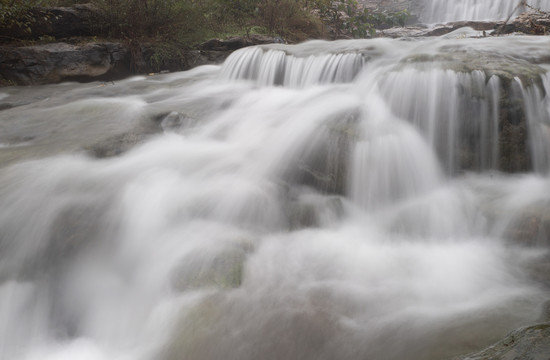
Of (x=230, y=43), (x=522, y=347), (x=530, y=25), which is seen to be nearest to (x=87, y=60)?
(x=230, y=43)

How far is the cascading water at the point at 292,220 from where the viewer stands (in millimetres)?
2080

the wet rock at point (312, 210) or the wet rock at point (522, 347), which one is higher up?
the wet rock at point (522, 347)

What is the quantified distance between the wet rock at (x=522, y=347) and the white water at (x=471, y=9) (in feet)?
43.6

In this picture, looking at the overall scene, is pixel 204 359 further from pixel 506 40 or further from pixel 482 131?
pixel 506 40

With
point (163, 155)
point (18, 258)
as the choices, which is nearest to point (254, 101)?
point (163, 155)

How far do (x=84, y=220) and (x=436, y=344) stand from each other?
2648mm

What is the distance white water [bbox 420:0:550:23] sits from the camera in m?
12.8

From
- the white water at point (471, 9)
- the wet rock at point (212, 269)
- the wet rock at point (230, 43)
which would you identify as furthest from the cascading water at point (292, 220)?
the white water at point (471, 9)

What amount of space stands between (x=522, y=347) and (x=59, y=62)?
346 inches

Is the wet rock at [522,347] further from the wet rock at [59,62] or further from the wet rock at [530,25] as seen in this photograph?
the wet rock at [59,62]

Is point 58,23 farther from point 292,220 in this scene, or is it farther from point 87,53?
point 292,220

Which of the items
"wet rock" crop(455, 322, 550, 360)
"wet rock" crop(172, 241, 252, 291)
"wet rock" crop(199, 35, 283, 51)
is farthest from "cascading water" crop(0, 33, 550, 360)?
"wet rock" crop(199, 35, 283, 51)

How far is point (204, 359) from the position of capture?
6.12 feet

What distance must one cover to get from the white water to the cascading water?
A: 1073cm
